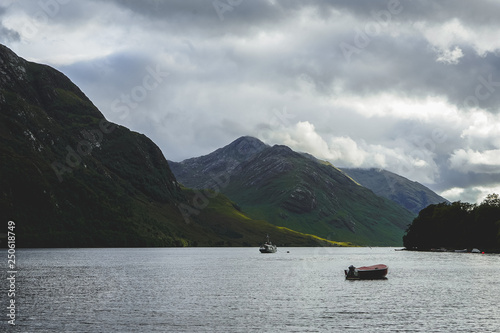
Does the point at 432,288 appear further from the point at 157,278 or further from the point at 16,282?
the point at 16,282

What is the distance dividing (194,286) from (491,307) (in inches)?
2656

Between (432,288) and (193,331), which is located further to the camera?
(432,288)

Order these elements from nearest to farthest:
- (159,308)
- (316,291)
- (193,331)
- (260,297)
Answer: (193,331) < (159,308) < (260,297) < (316,291)

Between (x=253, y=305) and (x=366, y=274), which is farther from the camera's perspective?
(x=366, y=274)

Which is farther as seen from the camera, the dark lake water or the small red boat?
the small red boat

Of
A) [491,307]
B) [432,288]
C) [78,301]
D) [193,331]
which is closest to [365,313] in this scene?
[491,307]

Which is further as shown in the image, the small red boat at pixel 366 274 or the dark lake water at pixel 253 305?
the small red boat at pixel 366 274

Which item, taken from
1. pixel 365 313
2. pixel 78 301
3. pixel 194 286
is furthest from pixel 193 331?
pixel 194 286

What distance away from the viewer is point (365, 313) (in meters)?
80.0

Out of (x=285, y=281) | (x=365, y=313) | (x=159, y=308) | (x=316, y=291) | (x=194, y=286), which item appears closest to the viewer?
(x=365, y=313)

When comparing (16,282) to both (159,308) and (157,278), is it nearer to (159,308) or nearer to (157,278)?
(157,278)

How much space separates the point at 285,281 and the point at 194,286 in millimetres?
28419

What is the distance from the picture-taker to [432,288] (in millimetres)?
117625

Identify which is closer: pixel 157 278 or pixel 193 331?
pixel 193 331
